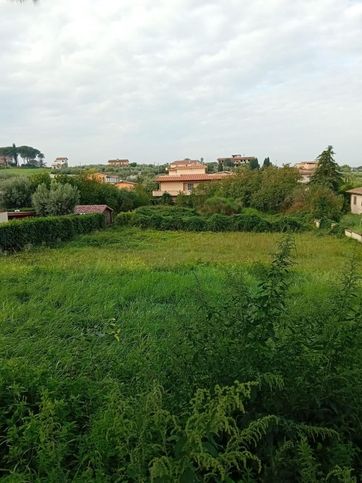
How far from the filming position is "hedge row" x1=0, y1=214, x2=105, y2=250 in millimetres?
17750

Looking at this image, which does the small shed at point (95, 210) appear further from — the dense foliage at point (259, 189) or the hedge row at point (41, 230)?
the dense foliage at point (259, 189)

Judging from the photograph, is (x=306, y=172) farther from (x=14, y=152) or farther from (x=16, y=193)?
(x=14, y=152)

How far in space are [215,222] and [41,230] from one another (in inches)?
478

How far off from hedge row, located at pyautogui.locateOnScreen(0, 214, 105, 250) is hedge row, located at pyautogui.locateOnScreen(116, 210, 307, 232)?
4584 millimetres

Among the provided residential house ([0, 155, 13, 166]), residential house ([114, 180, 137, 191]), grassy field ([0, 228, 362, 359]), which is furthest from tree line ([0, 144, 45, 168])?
grassy field ([0, 228, 362, 359])

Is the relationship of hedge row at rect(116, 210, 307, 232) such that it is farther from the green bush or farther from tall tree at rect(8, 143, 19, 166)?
tall tree at rect(8, 143, 19, 166)

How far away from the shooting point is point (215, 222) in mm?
27656

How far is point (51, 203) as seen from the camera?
2788 centimetres

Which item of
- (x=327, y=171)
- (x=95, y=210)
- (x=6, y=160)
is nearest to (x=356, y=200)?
(x=327, y=171)

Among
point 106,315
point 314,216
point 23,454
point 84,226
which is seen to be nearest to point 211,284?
point 106,315

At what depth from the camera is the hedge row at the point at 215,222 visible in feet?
87.1

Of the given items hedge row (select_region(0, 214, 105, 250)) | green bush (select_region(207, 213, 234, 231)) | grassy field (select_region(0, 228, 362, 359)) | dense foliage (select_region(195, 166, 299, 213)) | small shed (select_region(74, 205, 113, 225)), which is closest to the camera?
grassy field (select_region(0, 228, 362, 359))

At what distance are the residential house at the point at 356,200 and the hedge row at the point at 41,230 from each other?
780 inches

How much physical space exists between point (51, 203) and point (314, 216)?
1835 centimetres
